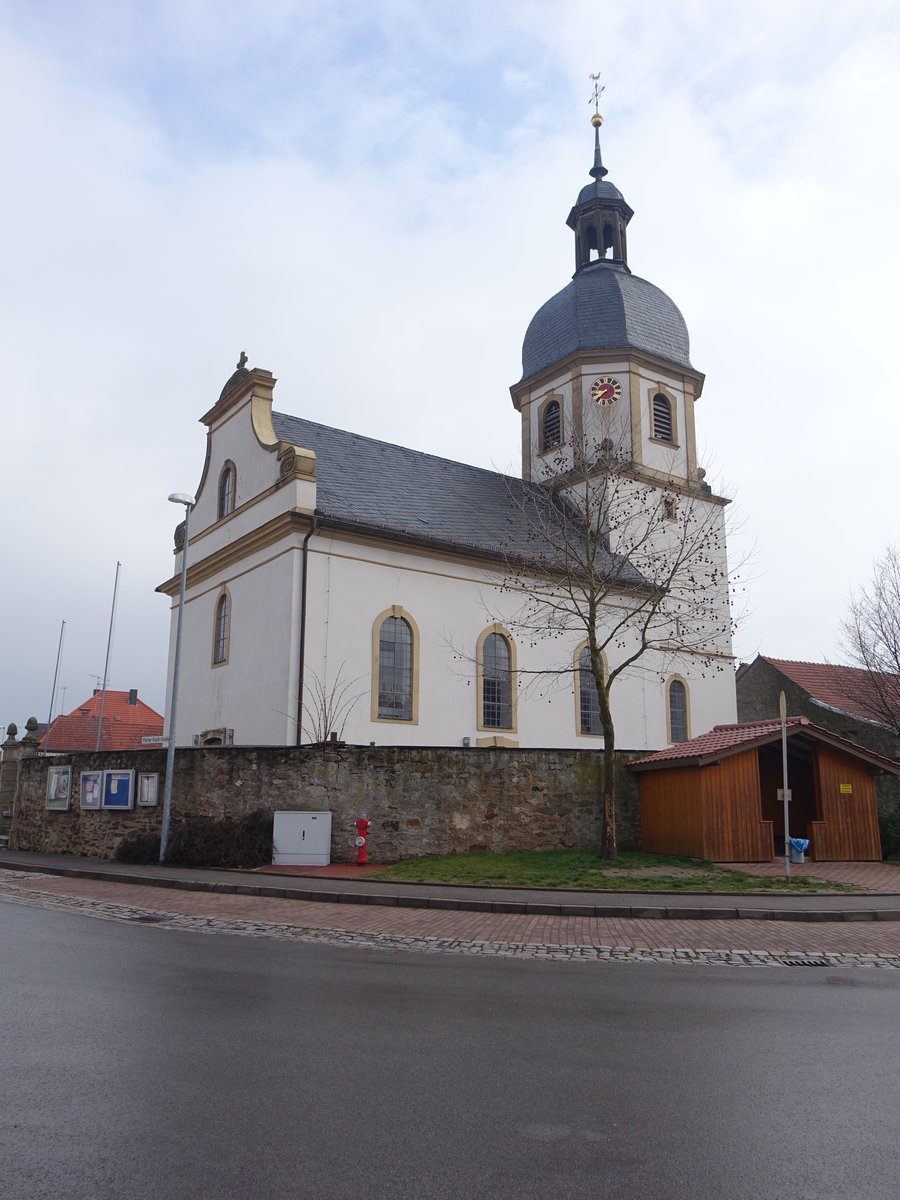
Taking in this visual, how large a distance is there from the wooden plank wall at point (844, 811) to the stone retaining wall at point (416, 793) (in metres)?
3.48

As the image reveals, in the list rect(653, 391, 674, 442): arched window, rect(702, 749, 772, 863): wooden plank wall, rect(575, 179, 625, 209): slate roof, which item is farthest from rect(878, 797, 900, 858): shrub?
rect(575, 179, 625, 209): slate roof

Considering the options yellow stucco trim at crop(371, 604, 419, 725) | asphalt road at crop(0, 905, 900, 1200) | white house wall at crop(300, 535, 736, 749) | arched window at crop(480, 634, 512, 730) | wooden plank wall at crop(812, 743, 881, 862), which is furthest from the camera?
arched window at crop(480, 634, 512, 730)

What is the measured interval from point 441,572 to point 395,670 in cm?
298

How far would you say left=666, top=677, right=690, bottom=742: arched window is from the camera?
29641 mm

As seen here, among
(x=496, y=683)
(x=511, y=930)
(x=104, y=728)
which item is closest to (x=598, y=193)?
(x=496, y=683)

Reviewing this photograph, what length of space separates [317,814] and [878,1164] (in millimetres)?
13858

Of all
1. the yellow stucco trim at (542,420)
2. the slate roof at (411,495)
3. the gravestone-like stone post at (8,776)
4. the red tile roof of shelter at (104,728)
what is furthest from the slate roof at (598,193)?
the red tile roof of shelter at (104,728)

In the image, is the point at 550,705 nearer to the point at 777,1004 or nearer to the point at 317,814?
the point at 317,814

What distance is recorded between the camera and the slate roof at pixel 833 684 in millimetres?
32156

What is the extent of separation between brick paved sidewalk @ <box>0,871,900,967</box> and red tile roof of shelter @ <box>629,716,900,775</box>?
5530mm

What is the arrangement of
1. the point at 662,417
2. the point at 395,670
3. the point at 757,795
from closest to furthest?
the point at 757,795
the point at 395,670
the point at 662,417

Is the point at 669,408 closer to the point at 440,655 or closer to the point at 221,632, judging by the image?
the point at 440,655

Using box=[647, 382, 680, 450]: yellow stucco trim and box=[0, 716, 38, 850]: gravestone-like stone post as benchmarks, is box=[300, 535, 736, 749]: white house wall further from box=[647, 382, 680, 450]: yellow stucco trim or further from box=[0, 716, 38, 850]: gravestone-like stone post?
box=[0, 716, 38, 850]: gravestone-like stone post

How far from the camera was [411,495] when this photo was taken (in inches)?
1062
